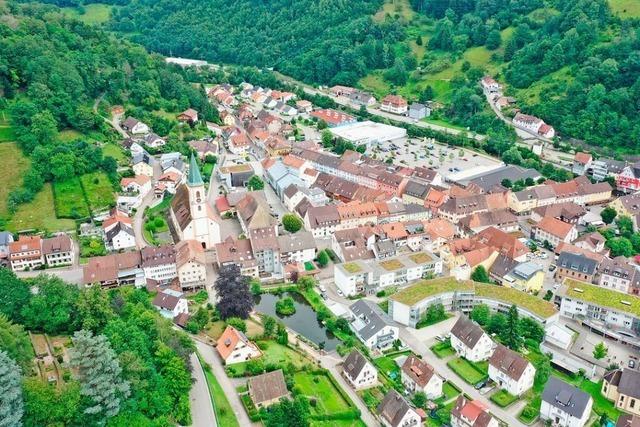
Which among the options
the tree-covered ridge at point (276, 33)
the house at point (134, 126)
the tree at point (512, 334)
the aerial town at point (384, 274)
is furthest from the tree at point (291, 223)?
the tree-covered ridge at point (276, 33)

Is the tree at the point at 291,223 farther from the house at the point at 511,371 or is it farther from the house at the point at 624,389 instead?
the house at the point at 624,389

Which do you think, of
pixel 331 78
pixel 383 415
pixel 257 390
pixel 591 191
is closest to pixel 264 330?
pixel 257 390

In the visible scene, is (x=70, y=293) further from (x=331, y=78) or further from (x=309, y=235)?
(x=331, y=78)

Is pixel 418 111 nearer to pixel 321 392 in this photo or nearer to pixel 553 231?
pixel 553 231

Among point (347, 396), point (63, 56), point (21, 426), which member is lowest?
point (347, 396)

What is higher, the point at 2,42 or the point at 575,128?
the point at 2,42

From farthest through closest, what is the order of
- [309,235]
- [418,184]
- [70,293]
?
[418,184] < [309,235] < [70,293]

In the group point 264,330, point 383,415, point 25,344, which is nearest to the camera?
point 25,344

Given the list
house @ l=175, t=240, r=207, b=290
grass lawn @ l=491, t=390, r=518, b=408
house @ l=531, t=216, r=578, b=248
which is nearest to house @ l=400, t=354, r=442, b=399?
grass lawn @ l=491, t=390, r=518, b=408
